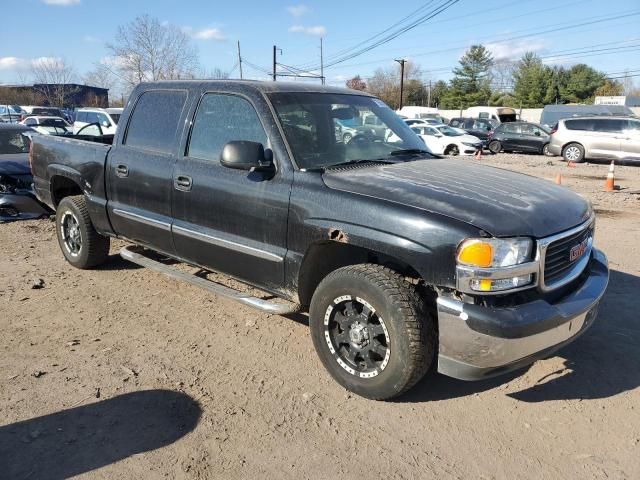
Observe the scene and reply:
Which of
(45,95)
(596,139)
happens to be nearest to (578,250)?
(596,139)

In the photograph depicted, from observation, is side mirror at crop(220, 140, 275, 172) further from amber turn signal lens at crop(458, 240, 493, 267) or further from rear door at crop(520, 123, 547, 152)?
rear door at crop(520, 123, 547, 152)

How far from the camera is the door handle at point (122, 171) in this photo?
471 centimetres

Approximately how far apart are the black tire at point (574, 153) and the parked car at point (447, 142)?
3500mm

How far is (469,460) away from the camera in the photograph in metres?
2.77

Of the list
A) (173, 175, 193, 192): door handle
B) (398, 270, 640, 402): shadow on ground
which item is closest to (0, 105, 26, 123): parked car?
(173, 175, 193, 192): door handle

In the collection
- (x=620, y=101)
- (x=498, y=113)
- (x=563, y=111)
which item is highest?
(x=620, y=101)


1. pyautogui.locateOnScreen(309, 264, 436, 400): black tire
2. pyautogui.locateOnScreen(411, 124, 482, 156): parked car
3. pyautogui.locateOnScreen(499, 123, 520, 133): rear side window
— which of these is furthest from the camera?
pyautogui.locateOnScreen(499, 123, 520, 133): rear side window

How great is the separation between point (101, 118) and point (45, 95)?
132 feet

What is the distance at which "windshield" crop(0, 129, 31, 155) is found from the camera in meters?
9.29

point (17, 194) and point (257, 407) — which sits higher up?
point (17, 194)

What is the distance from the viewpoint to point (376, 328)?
3.15 metres

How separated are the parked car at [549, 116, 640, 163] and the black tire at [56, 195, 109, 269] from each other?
1851 centimetres

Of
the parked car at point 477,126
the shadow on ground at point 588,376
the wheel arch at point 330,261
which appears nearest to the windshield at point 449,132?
the parked car at point 477,126

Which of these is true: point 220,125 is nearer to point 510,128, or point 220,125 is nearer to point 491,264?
point 491,264
